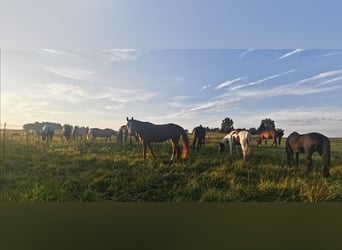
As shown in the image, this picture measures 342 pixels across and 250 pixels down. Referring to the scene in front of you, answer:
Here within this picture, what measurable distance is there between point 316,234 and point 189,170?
109cm

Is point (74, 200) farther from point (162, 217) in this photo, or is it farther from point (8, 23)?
point (8, 23)

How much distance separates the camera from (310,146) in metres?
4.94

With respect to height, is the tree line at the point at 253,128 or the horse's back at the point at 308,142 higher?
the tree line at the point at 253,128

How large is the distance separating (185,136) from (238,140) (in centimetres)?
42

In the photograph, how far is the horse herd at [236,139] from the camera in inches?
193

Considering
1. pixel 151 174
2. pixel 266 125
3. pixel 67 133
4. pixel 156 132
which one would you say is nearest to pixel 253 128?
pixel 266 125

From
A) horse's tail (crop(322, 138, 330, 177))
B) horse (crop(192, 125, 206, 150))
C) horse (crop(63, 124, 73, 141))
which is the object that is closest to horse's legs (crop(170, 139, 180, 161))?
horse (crop(192, 125, 206, 150))

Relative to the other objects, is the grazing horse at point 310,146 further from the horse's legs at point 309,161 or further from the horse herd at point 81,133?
the horse herd at point 81,133

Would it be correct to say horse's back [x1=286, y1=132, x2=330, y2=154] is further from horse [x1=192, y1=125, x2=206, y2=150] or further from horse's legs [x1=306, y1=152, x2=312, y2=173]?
horse [x1=192, y1=125, x2=206, y2=150]

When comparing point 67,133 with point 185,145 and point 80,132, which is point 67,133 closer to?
point 80,132

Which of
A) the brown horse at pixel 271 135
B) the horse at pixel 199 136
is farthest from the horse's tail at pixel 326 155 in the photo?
the horse at pixel 199 136

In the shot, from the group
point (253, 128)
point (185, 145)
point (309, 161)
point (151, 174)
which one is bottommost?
point (151, 174)

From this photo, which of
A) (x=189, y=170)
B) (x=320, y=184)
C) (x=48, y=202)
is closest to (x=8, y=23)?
(x=48, y=202)

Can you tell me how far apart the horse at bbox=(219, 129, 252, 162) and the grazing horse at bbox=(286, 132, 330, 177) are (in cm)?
32
